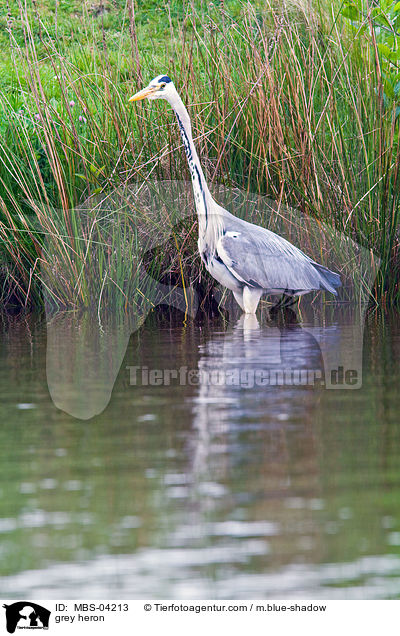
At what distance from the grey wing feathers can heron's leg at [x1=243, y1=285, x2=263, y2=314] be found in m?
0.10

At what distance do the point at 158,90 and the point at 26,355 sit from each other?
238 cm

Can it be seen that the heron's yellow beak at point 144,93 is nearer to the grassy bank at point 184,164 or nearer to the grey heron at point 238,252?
the grey heron at point 238,252

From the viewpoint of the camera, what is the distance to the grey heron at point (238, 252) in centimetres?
801

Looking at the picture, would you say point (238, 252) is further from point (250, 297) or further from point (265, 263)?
point (250, 297)

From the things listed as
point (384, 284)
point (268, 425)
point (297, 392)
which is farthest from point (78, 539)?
point (384, 284)

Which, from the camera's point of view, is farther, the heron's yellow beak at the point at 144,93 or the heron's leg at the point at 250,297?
the heron's leg at the point at 250,297

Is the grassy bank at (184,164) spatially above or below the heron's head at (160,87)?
below

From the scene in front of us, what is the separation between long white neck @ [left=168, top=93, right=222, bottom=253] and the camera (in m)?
7.99

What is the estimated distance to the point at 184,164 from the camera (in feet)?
29.2

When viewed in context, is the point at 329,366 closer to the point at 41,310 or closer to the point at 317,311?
the point at 317,311
